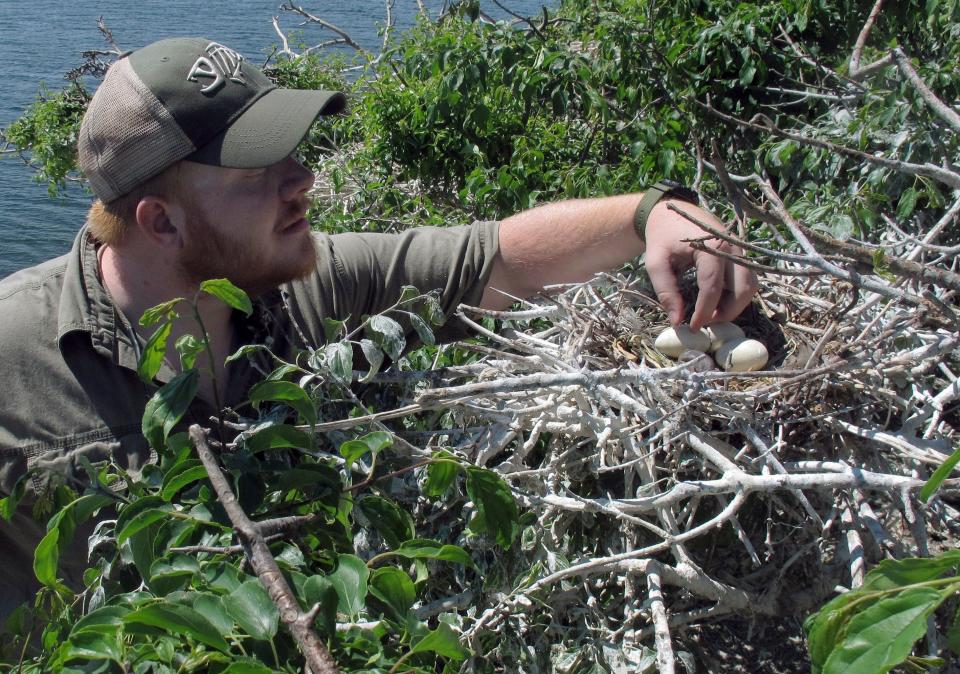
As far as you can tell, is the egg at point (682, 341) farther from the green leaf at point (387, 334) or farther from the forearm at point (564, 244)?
the green leaf at point (387, 334)

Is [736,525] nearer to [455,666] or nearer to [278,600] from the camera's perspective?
[455,666]

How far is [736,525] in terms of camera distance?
164cm

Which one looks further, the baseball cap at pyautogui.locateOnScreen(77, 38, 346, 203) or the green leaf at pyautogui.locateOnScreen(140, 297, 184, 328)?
the baseball cap at pyautogui.locateOnScreen(77, 38, 346, 203)

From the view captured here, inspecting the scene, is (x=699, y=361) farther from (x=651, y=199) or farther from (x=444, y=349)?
(x=444, y=349)

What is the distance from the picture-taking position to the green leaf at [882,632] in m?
0.78

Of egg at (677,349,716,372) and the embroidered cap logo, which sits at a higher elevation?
the embroidered cap logo

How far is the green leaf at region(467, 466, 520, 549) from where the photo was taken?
135cm

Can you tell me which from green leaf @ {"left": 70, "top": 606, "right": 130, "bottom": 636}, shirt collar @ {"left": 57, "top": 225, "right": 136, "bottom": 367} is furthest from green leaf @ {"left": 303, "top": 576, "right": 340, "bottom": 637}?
shirt collar @ {"left": 57, "top": 225, "right": 136, "bottom": 367}

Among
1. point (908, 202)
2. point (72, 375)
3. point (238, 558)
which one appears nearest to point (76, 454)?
point (72, 375)

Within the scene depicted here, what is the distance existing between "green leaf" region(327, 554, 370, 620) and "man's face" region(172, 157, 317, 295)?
1049mm

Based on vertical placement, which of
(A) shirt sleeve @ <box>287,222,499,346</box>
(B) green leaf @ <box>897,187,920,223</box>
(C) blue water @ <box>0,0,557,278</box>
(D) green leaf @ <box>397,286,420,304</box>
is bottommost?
(C) blue water @ <box>0,0,557,278</box>

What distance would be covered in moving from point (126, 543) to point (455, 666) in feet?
1.69

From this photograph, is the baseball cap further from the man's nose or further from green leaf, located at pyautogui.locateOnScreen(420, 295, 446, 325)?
green leaf, located at pyautogui.locateOnScreen(420, 295, 446, 325)

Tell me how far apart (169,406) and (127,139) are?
986mm
